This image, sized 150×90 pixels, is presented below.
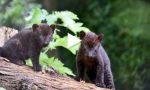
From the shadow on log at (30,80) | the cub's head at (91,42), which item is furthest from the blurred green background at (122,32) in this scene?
the shadow on log at (30,80)

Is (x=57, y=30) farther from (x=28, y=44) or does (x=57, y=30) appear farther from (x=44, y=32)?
(x=44, y=32)

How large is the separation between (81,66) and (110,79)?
45 centimetres

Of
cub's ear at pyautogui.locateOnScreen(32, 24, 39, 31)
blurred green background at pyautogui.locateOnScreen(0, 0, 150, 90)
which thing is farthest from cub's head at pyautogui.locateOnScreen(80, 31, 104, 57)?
blurred green background at pyautogui.locateOnScreen(0, 0, 150, 90)

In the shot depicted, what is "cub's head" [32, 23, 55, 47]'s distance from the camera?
9.31m

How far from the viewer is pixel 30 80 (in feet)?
28.6

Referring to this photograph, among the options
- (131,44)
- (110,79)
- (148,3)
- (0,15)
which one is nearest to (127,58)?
(131,44)

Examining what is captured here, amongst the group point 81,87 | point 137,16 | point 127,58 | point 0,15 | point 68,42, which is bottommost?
point 81,87

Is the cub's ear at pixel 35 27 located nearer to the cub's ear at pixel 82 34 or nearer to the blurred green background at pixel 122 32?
the cub's ear at pixel 82 34

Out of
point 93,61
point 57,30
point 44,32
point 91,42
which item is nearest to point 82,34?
point 91,42

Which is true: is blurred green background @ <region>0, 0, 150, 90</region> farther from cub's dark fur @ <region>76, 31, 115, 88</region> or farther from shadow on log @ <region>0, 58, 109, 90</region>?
shadow on log @ <region>0, 58, 109, 90</region>

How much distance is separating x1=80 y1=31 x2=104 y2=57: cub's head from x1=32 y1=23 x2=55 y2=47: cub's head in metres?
0.45

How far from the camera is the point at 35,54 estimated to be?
30.8 ft

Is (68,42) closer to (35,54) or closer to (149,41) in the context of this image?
(35,54)

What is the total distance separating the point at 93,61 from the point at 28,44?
917 mm
